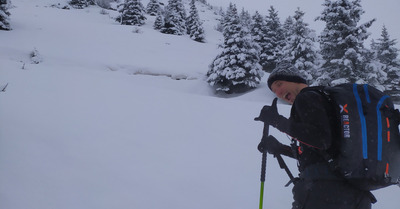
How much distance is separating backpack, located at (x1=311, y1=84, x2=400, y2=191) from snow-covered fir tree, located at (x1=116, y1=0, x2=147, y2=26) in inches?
1463

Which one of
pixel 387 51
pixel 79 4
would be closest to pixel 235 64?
pixel 387 51

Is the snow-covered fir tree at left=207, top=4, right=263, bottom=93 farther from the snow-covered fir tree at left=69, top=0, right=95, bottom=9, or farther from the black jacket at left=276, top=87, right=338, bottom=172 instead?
the snow-covered fir tree at left=69, top=0, right=95, bottom=9

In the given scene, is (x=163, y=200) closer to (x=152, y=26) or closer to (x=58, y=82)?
(x=58, y=82)

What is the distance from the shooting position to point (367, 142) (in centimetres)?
157

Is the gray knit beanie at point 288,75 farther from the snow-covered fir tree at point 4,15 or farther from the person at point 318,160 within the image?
the snow-covered fir tree at point 4,15

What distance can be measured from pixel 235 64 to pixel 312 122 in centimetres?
1908

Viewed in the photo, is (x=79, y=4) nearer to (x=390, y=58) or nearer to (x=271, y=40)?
(x=271, y=40)

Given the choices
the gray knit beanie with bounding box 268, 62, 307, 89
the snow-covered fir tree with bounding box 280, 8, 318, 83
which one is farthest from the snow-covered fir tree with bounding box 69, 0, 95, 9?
the gray knit beanie with bounding box 268, 62, 307, 89

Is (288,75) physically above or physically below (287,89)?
above

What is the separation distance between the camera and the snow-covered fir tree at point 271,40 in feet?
93.1

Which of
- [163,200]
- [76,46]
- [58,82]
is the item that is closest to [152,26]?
[76,46]

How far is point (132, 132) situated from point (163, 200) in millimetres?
1953

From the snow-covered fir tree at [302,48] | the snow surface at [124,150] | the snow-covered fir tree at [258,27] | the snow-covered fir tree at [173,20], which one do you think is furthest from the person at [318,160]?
the snow-covered fir tree at [173,20]

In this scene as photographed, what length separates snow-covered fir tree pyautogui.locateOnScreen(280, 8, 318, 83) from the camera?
779 inches
